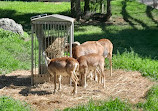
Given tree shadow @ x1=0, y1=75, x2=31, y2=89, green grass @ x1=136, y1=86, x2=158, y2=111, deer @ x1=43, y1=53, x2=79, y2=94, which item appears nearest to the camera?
Result: green grass @ x1=136, y1=86, x2=158, y2=111

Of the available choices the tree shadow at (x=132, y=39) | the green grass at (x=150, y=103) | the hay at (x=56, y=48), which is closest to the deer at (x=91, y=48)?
the hay at (x=56, y=48)

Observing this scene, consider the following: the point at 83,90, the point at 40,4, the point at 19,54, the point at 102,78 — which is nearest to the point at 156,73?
the point at 102,78

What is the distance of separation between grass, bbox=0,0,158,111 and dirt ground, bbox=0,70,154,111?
1.53 ft

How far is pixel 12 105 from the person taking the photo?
7.42 m

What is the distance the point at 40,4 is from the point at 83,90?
67.6 ft

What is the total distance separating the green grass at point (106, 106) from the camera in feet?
23.9

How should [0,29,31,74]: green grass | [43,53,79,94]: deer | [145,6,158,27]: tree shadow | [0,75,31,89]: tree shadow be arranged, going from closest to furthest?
[43,53,79,94]: deer < [0,75,31,89]: tree shadow < [0,29,31,74]: green grass < [145,6,158,27]: tree shadow

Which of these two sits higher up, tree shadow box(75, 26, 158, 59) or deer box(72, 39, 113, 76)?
deer box(72, 39, 113, 76)

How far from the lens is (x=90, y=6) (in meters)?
26.1

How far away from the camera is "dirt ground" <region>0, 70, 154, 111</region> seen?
317 inches

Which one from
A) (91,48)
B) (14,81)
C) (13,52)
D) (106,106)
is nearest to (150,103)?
(106,106)

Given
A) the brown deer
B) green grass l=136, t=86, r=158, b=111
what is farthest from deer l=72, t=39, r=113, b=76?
green grass l=136, t=86, r=158, b=111

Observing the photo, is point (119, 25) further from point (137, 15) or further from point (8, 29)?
point (8, 29)

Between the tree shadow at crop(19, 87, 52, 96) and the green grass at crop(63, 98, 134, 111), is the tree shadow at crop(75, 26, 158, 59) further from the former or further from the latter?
the green grass at crop(63, 98, 134, 111)
